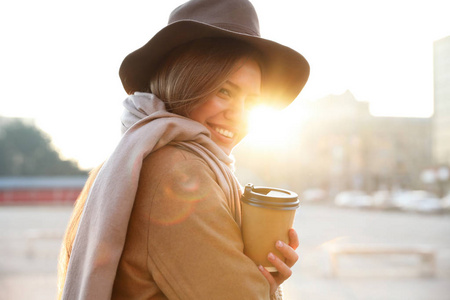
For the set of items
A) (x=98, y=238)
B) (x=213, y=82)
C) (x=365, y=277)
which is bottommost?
(x=365, y=277)

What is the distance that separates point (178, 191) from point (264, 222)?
1.01 feet

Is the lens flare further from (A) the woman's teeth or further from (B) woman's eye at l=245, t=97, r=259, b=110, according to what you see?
(B) woman's eye at l=245, t=97, r=259, b=110

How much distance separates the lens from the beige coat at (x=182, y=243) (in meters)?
1.15

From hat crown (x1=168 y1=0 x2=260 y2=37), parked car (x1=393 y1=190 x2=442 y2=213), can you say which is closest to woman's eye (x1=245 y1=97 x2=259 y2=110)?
hat crown (x1=168 y1=0 x2=260 y2=37)

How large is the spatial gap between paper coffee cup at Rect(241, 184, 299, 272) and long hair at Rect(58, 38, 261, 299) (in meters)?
0.40

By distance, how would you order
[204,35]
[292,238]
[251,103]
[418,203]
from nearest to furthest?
[292,238], [204,35], [251,103], [418,203]

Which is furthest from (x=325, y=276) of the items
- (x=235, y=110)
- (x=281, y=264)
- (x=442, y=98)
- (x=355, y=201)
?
(x=442, y=98)

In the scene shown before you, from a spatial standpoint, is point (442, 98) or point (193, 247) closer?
point (193, 247)

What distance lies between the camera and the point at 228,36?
5.14 ft

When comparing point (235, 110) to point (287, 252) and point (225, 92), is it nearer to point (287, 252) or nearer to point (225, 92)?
point (225, 92)

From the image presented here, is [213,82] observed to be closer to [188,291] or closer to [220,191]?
[220,191]

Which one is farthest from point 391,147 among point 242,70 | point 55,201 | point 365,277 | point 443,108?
point 242,70

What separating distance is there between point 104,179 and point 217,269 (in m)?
0.45

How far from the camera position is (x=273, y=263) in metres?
1.32
